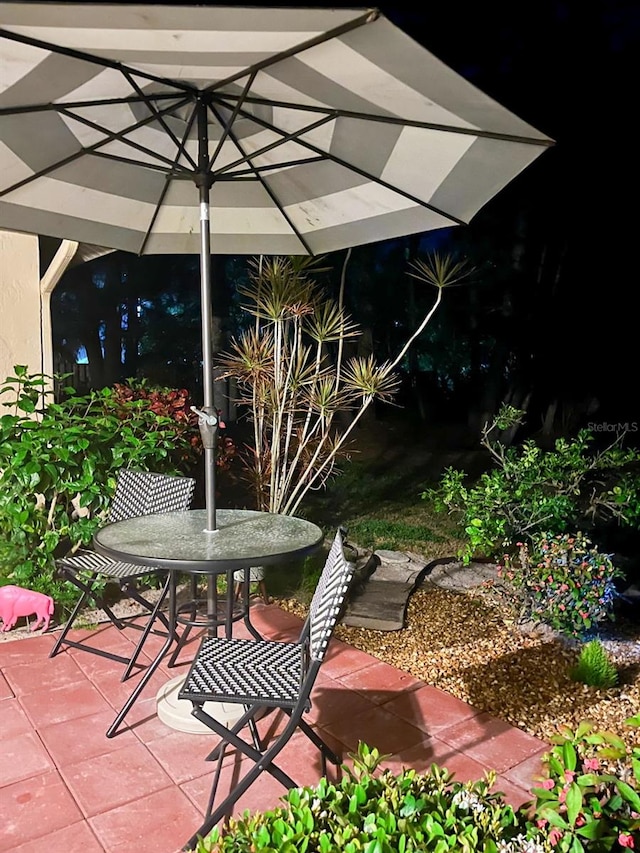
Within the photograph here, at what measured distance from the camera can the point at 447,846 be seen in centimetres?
117

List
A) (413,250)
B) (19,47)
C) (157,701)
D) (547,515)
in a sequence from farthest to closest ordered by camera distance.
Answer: (413,250) → (547,515) → (157,701) → (19,47)

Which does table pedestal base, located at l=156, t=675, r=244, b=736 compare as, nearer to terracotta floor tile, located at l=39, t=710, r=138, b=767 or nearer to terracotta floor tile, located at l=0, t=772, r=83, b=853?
terracotta floor tile, located at l=39, t=710, r=138, b=767

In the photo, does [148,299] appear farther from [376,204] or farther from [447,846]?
[447,846]

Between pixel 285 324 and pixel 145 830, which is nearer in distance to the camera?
pixel 145 830

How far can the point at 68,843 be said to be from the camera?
193cm

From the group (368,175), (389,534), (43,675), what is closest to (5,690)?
(43,675)

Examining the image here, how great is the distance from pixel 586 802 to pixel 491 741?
1.32m

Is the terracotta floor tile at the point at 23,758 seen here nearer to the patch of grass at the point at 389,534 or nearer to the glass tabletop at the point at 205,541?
the glass tabletop at the point at 205,541

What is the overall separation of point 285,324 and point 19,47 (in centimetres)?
313

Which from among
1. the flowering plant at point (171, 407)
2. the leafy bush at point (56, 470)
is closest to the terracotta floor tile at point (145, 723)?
the leafy bush at point (56, 470)

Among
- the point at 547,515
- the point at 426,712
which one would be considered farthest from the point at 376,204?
the point at 426,712

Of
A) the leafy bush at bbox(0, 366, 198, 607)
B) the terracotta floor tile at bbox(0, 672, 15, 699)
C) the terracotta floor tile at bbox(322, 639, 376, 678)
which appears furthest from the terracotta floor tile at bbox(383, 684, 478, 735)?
the leafy bush at bbox(0, 366, 198, 607)

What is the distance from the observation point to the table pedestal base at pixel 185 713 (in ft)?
8.32

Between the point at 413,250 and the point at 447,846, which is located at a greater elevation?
the point at 413,250
